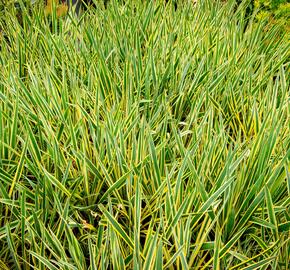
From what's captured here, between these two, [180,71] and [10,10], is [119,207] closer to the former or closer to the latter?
[180,71]

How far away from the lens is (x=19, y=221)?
139 centimetres

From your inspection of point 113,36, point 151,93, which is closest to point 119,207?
point 151,93

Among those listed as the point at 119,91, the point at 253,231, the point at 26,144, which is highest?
the point at 26,144

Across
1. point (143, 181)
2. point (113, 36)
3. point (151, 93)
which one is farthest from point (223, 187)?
point (113, 36)

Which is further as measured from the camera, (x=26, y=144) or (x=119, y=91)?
(x=119, y=91)

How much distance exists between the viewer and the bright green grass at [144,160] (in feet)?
4.25

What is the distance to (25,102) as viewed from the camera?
184 centimetres

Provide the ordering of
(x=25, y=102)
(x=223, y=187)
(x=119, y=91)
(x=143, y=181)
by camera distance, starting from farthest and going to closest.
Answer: (x=119, y=91) → (x=25, y=102) → (x=143, y=181) → (x=223, y=187)

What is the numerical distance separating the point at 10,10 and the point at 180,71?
53.5 inches

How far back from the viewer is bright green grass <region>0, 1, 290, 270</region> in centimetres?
130

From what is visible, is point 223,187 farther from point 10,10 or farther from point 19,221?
point 10,10

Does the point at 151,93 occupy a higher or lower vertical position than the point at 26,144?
lower

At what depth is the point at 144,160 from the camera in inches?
60.1

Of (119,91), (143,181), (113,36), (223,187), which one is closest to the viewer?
(223,187)
